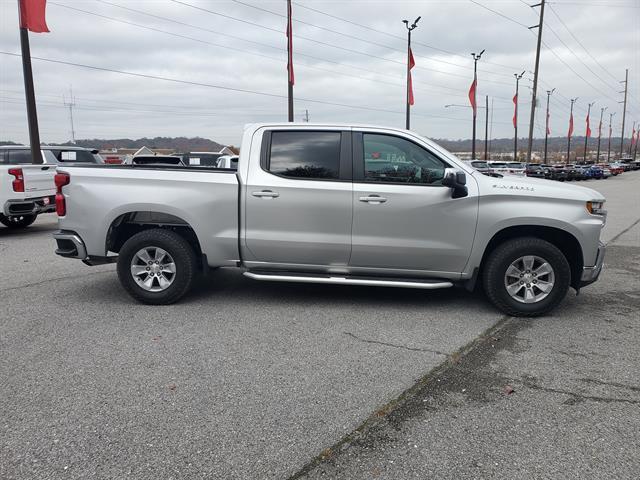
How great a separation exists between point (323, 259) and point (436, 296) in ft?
5.25

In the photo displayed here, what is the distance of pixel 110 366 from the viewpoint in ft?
13.3

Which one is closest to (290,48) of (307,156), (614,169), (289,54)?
(289,54)

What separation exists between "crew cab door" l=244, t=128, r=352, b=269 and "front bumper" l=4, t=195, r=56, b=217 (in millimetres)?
6831

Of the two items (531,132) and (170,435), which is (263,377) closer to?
(170,435)

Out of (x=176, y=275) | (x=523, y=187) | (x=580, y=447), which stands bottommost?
(x=580, y=447)

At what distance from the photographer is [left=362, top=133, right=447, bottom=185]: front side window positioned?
542 cm

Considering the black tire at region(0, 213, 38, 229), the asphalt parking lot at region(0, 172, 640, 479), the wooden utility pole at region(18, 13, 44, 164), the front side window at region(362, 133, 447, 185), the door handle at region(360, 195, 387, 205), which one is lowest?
the asphalt parking lot at region(0, 172, 640, 479)

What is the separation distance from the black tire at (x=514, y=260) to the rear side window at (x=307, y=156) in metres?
1.91

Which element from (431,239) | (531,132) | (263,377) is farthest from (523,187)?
(531,132)

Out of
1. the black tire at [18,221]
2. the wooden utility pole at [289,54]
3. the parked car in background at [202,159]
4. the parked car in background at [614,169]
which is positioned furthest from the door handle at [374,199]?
the parked car in background at [614,169]

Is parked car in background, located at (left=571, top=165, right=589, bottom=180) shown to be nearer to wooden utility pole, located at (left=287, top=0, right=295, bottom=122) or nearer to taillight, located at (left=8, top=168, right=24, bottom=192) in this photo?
wooden utility pole, located at (left=287, top=0, right=295, bottom=122)

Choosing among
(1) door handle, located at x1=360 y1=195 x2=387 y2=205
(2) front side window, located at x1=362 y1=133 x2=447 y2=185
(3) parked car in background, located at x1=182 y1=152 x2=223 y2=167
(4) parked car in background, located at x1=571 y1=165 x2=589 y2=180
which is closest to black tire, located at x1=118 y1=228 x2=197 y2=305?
A: (1) door handle, located at x1=360 y1=195 x2=387 y2=205

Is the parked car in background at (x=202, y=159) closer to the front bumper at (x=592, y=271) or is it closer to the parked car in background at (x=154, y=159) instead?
the parked car in background at (x=154, y=159)

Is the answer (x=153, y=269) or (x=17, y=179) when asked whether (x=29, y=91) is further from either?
(x=153, y=269)
